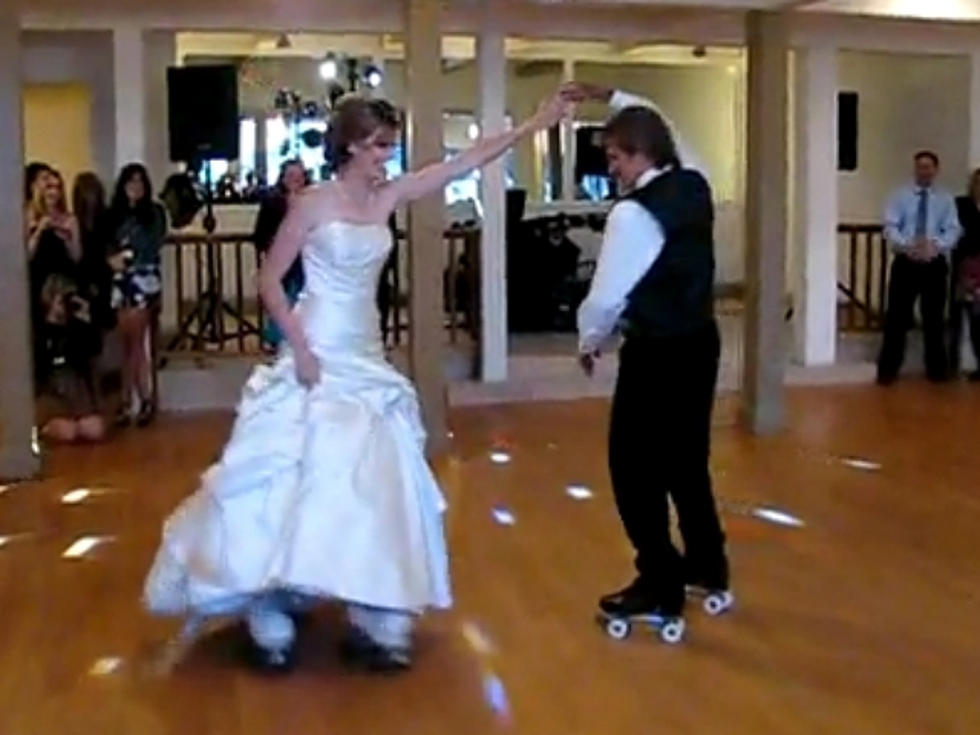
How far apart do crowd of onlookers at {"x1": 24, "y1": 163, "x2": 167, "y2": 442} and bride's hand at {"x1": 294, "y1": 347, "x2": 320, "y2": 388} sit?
4.23 m

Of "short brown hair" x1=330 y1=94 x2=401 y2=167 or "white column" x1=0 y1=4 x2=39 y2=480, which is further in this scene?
"white column" x1=0 y1=4 x2=39 y2=480

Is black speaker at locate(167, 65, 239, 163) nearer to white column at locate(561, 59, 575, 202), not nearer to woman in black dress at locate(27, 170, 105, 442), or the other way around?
woman in black dress at locate(27, 170, 105, 442)

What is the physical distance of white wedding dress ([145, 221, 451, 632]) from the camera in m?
4.32

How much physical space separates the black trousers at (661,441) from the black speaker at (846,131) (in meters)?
6.79

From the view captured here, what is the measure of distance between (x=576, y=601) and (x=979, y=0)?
6.44 meters

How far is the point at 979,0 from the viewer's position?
10133mm

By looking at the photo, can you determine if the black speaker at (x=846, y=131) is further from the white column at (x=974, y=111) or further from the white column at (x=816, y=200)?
the white column at (x=974, y=111)

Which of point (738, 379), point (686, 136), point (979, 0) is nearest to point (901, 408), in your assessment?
point (738, 379)

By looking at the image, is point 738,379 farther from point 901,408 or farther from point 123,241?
point 123,241

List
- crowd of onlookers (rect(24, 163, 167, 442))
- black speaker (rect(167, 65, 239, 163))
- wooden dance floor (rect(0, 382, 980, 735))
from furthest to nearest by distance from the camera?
black speaker (rect(167, 65, 239, 163))
crowd of onlookers (rect(24, 163, 167, 442))
wooden dance floor (rect(0, 382, 980, 735))

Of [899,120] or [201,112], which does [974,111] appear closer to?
[899,120]

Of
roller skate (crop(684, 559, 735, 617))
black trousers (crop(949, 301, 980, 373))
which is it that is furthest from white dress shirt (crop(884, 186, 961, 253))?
roller skate (crop(684, 559, 735, 617))

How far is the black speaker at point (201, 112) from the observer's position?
9.98 m

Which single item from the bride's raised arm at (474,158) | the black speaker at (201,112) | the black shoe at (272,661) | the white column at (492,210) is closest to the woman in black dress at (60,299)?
the black speaker at (201,112)
